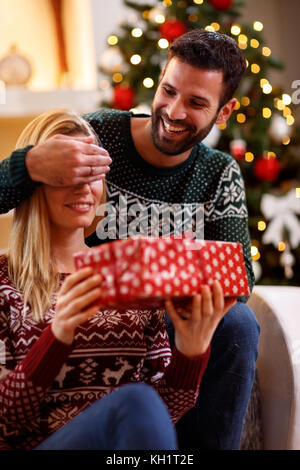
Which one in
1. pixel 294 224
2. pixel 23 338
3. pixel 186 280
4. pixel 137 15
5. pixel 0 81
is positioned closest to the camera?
pixel 186 280

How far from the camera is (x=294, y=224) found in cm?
301

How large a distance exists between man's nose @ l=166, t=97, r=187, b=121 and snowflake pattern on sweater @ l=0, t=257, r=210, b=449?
1.81 feet

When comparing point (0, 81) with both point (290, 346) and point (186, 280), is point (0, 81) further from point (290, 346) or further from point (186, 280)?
point (186, 280)

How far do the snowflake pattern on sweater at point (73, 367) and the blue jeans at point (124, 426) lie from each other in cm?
11

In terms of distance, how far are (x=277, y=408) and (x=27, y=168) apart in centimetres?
88

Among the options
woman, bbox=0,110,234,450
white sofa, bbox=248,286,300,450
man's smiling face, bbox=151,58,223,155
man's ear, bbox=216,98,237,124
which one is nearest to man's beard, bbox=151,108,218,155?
man's smiling face, bbox=151,58,223,155

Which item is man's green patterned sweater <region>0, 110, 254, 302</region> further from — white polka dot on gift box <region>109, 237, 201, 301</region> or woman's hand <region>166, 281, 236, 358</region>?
white polka dot on gift box <region>109, 237, 201, 301</region>

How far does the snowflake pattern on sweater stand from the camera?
1.02 m

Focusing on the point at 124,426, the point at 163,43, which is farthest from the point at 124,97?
the point at 124,426

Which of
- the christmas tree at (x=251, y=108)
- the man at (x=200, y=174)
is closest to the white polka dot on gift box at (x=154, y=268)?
the man at (x=200, y=174)

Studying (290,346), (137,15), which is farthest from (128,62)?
(290,346)

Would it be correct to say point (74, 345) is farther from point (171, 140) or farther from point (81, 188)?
point (171, 140)

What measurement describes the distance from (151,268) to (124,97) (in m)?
2.21

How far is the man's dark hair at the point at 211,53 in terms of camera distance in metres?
1.54
